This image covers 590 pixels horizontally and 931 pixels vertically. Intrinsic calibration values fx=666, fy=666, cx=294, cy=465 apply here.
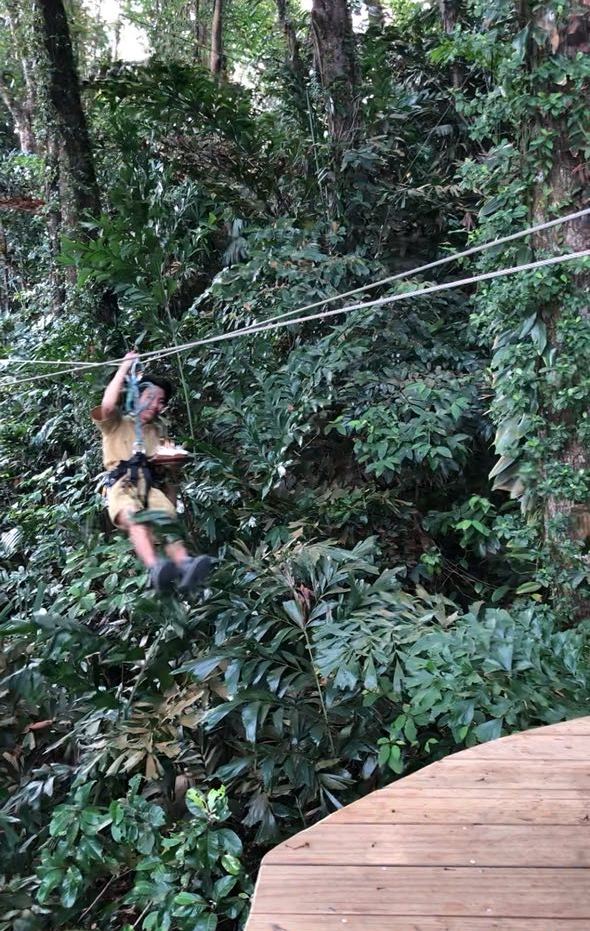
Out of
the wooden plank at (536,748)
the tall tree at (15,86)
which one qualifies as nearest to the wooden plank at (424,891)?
the wooden plank at (536,748)

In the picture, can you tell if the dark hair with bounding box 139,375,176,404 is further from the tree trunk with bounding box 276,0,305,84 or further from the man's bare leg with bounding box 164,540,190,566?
the tree trunk with bounding box 276,0,305,84

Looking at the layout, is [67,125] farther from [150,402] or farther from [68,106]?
[150,402]

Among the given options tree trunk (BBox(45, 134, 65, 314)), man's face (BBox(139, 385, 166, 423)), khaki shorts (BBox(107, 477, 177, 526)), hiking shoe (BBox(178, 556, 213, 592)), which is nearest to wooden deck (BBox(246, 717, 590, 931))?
hiking shoe (BBox(178, 556, 213, 592))

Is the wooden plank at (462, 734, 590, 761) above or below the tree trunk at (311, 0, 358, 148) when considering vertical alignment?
below

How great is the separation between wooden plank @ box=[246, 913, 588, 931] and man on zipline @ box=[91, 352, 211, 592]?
4.16 ft

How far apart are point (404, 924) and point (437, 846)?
0.21m

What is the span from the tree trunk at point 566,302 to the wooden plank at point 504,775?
1702 mm

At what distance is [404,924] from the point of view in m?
1.22

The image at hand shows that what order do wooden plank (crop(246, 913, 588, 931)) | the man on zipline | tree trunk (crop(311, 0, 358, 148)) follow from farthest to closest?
1. tree trunk (crop(311, 0, 358, 148))
2. the man on zipline
3. wooden plank (crop(246, 913, 588, 931))

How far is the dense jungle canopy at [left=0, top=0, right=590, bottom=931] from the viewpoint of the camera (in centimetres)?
287

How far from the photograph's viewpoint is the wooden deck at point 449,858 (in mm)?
1239

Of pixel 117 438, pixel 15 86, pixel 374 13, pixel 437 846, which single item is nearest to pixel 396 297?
pixel 117 438

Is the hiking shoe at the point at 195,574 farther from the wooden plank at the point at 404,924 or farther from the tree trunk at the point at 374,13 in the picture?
the tree trunk at the point at 374,13

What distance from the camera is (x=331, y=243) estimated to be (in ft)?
15.6
